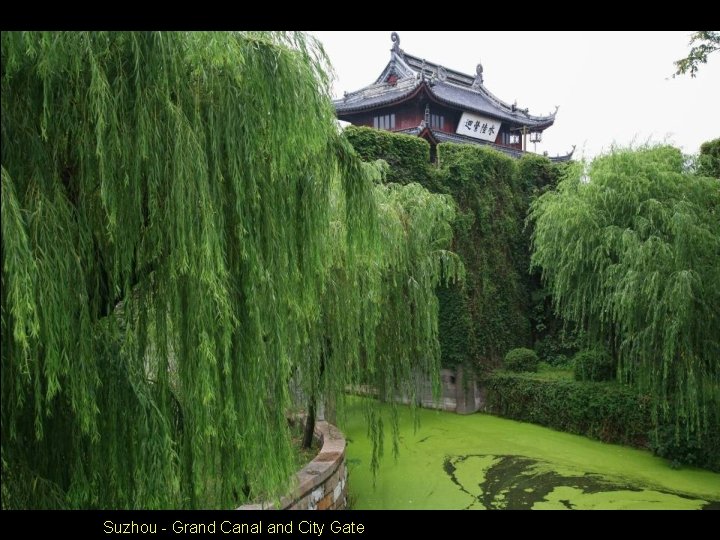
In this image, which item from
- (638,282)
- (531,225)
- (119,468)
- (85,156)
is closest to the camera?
(85,156)

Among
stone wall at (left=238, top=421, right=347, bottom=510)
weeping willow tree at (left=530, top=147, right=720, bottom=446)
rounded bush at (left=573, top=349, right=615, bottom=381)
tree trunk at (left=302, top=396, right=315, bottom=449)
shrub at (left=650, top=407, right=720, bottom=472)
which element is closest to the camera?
stone wall at (left=238, top=421, right=347, bottom=510)

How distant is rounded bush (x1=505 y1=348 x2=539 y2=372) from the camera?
9.97m

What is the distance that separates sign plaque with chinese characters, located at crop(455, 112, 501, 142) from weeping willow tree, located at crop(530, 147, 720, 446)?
7.49 m

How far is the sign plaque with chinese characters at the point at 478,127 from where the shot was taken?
16325 millimetres

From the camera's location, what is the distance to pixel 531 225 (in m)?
11.4

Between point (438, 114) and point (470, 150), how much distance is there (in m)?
5.26

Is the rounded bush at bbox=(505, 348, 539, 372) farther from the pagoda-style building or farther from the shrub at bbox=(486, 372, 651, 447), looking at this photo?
the pagoda-style building

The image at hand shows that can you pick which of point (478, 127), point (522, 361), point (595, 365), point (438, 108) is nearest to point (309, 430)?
point (595, 365)

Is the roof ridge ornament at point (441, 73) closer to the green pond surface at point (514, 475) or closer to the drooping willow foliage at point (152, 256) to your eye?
the green pond surface at point (514, 475)

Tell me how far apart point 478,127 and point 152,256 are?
1595cm

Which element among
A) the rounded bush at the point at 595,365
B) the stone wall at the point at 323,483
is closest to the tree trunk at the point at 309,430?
the stone wall at the point at 323,483

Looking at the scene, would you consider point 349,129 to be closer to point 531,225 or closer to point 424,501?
point 531,225

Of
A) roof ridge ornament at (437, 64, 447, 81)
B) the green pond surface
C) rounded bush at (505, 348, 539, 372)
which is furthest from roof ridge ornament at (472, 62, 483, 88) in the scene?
the green pond surface
